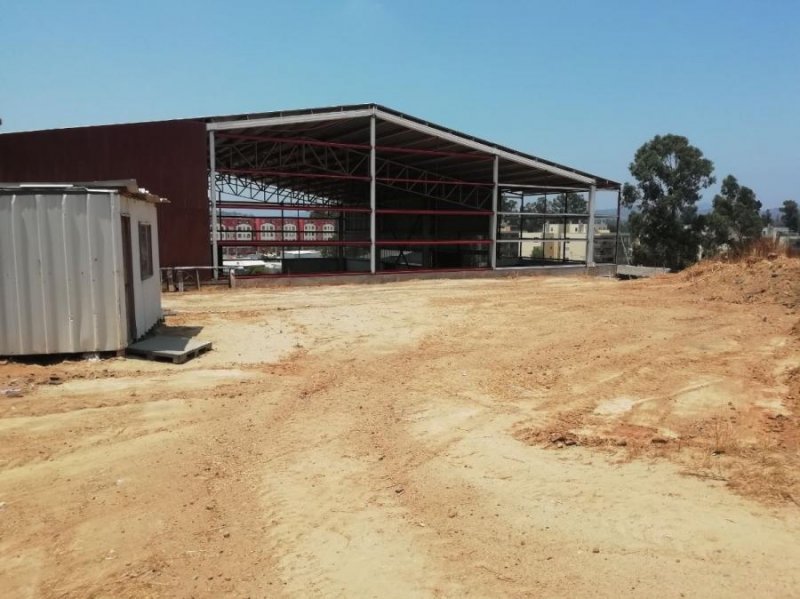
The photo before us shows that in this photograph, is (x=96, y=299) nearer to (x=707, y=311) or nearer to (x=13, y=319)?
(x=13, y=319)

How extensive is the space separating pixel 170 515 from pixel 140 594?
95 cm

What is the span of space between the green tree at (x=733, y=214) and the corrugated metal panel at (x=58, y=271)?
149 ft

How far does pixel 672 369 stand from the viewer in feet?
28.4

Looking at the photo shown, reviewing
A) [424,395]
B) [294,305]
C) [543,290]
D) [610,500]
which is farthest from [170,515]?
[543,290]

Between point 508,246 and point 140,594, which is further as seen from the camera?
point 508,246

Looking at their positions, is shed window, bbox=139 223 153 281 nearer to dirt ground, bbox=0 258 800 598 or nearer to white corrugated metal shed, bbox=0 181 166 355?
white corrugated metal shed, bbox=0 181 166 355

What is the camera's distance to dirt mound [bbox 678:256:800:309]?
47.8 ft

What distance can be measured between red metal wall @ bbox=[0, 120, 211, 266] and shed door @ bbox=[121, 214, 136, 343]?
12.4 m

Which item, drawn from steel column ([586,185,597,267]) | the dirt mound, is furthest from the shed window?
steel column ([586,185,597,267])

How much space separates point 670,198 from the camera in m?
44.8

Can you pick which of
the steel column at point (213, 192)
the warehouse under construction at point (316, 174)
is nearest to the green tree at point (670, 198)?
the warehouse under construction at point (316, 174)

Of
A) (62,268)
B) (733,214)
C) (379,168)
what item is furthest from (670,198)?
(62,268)

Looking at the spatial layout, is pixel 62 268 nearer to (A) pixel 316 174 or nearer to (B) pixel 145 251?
(B) pixel 145 251

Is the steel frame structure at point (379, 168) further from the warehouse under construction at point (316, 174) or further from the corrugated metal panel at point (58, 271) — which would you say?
the corrugated metal panel at point (58, 271)
